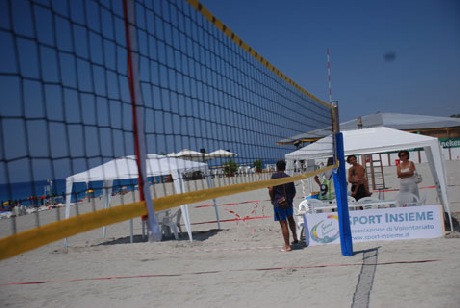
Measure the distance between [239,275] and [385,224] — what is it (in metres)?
2.50

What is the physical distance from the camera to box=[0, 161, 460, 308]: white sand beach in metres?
4.21

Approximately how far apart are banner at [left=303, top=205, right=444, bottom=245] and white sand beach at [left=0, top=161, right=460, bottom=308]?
0.60ft

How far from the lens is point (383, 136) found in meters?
8.18

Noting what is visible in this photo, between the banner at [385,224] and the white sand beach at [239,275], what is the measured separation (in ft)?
0.60

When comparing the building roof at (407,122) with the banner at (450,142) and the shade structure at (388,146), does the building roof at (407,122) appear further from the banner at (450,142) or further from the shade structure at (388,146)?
the banner at (450,142)

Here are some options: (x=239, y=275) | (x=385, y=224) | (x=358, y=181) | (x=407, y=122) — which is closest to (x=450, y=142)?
(x=407, y=122)

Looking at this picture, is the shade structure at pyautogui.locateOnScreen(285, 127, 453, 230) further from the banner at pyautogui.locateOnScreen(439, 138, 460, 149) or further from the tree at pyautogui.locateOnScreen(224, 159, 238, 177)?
the banner at pyautogui.locateOnScreen(439, 138, 460, 149)

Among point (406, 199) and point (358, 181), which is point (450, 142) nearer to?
point (358, 181)

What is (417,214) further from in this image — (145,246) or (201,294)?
(145,246)

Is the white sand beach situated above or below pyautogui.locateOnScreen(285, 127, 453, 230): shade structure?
below

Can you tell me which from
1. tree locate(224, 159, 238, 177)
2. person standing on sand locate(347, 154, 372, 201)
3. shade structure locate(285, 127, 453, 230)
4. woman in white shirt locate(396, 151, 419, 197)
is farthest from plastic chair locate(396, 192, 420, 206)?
tree locate(224, 159, 238, 177)


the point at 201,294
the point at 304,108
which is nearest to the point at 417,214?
the point at 304,108

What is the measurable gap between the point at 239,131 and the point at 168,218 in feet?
17.0

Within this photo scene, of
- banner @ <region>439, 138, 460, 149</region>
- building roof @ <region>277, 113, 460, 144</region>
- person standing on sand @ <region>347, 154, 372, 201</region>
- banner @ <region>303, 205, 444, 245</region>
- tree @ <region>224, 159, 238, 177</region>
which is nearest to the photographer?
tree @ <region>224, 159, 238, 177</region>
